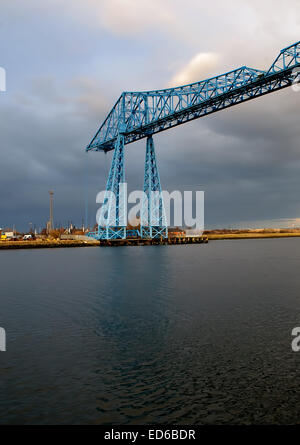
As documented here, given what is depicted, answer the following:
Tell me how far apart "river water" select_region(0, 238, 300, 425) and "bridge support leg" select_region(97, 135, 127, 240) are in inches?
1609

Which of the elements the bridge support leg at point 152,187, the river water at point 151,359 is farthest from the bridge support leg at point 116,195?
the river water at point 151,359

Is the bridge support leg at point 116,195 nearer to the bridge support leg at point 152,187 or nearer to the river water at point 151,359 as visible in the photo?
the bridge support leg at point 152,187

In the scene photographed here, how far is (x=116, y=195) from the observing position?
5688 cm

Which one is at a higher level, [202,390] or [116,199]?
[116,199]

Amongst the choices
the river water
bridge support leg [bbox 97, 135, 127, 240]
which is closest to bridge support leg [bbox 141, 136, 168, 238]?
bridge support leg [bbox 97, 135, 127, 240]

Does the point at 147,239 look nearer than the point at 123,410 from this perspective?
No

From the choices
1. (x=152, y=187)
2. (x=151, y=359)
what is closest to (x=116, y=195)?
(x=152, y=187)

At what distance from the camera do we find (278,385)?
251 inches

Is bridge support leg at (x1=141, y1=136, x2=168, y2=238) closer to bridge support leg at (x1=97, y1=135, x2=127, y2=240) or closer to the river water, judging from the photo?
bridge support leg at (x1=97, y1=135, x2=127, y2=240)

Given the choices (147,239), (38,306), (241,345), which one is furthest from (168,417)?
(147,239)

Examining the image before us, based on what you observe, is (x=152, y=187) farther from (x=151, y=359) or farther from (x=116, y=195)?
(x=151, y=359)

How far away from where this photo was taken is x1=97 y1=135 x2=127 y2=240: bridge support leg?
185 feet
